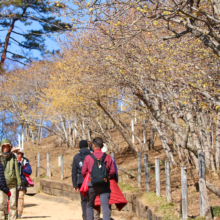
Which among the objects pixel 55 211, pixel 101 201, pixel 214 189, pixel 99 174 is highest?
pixel 99 174

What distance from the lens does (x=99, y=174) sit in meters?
5.66

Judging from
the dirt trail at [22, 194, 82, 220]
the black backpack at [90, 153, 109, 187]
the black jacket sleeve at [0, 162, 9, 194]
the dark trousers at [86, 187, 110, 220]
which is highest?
the black backpack at [90, 153, 109, 187]

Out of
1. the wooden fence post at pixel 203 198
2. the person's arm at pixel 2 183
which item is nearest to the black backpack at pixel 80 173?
the person's arm at pixel 2 183

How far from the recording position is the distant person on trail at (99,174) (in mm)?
5672

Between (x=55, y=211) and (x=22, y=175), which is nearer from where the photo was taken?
(x=22, y=175)

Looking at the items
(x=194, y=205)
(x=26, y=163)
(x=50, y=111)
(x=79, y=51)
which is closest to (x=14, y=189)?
(x=26, y=163)

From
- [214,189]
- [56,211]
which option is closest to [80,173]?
[214,189]

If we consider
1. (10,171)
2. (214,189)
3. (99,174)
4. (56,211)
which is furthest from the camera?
(56,211)

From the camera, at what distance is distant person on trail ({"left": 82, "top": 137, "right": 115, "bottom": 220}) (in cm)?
567

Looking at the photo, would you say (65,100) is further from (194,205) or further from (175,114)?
(194,205)

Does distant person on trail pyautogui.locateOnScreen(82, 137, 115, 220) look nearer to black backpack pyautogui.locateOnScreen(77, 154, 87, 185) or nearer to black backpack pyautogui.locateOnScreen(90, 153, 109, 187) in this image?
black backpack pyautogui.locateOnScreen(90, 153, 109, 187)

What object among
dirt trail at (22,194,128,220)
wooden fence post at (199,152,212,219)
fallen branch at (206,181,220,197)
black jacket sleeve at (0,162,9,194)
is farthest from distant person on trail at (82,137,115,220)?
dirt trail at (22,194,128,220)

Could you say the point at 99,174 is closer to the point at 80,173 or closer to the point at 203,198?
the point at 80,173

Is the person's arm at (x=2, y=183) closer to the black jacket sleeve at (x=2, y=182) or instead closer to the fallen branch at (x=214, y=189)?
the black jacket sleeve at (x=2, y=182)
